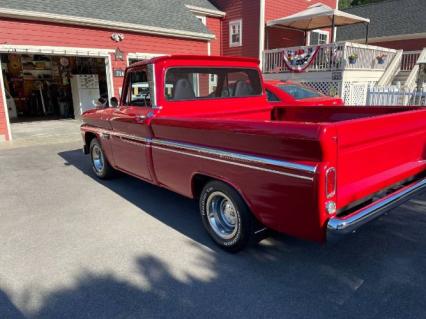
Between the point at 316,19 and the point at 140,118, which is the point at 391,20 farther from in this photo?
the point at 140,118

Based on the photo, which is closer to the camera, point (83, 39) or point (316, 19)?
point (83, 39)

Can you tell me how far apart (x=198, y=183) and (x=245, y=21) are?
15937 mm

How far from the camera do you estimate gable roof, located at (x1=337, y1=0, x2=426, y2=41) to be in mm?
20000

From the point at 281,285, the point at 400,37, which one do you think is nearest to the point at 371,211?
the point at 281,285

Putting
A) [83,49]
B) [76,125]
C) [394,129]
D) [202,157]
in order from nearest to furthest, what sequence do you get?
[394,129], [202,157], [83,49], [76,125]

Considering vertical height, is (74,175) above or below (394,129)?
below

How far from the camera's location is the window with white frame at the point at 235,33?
18000 millimetres

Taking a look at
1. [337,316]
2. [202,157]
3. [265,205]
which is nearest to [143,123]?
[202,157]

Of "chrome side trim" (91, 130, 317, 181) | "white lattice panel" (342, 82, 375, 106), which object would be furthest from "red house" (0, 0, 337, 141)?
"chrome side trim" (91, 130, 317, 181)

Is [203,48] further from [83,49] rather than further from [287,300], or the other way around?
[287,300]

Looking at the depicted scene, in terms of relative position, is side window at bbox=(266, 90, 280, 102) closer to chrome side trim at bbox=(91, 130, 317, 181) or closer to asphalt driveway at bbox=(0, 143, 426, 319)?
asphalt driveway at bbox=(0, 143, 426, 319)

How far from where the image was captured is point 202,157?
3.40 m

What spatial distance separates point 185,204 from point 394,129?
2843mm

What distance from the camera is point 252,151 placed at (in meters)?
2.86
